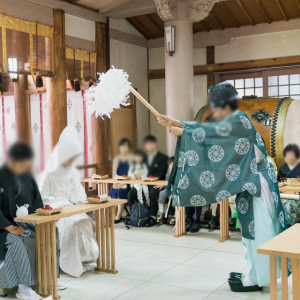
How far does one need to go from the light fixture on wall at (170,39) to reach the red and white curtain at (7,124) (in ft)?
26.0

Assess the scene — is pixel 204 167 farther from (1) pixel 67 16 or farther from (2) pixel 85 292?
(1) pixel 67 16

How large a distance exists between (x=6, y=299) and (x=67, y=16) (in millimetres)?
6189

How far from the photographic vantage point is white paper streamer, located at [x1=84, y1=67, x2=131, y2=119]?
36.5 inches

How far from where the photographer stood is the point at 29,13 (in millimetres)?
7883

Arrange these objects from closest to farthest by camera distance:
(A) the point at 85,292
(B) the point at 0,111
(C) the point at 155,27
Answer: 1. (B) the point at 0,111
2. (A) the point at 85,292
3. (C) the point at 155,27

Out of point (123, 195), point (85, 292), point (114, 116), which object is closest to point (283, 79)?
point (123, 195)

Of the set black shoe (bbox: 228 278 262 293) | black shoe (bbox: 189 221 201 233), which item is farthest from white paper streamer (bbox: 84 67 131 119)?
black shoe (bbox: 189 221 201 233)

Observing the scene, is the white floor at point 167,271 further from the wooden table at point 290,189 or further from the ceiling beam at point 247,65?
the ceiling beam at point 247,65

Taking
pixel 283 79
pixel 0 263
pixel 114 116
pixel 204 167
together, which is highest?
pixel 283 79

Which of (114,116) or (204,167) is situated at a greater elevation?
(114,116)

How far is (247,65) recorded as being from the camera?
10656mm

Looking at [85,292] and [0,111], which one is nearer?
[0,111]

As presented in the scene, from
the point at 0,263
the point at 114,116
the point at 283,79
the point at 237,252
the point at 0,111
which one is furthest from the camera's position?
the point at 283,79

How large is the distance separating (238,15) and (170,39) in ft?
8.90
